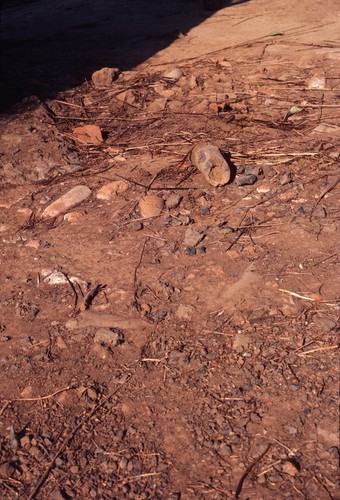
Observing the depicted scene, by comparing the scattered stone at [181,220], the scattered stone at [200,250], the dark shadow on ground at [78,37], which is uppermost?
the dark shadow on ground at [78,37]

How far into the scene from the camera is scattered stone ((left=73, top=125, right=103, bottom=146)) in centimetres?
478

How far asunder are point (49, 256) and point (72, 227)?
305 millimetres

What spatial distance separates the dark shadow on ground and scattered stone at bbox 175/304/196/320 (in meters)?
2.94

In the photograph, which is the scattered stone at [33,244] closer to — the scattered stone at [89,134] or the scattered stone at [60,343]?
the scattered stone at [60,343]

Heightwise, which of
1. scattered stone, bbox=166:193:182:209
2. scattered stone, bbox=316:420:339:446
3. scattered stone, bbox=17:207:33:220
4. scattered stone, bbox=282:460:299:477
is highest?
scattered stone, bbox=166:193:182:209

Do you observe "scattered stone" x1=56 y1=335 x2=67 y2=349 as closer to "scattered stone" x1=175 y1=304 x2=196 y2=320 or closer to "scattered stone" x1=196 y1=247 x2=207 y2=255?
"scattered stone" x1=175 y1=304 x2=196 y2=320

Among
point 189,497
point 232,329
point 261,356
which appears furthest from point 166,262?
point 189,497

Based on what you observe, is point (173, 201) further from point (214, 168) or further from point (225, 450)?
point (225, 450)

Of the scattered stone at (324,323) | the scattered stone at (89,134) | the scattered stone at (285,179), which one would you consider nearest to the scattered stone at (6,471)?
the scattered stone at (324,323)

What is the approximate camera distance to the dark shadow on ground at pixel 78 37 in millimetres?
6016

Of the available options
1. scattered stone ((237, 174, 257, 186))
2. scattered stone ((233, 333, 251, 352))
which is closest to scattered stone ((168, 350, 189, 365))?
scattered stone ((233, 333, 251, 352))

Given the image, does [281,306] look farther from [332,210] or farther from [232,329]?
[332,210]

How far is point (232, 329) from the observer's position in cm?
293

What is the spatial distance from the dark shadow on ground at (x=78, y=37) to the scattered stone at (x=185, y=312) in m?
2.94
